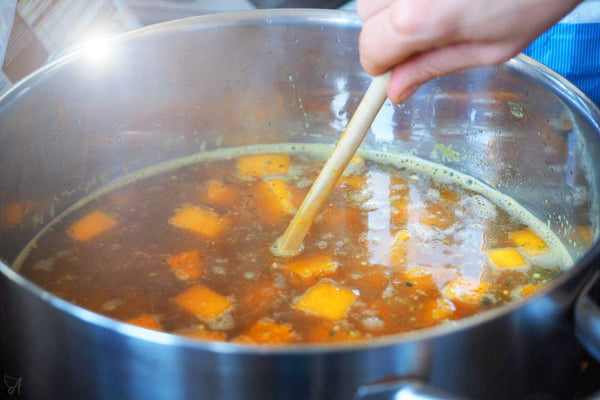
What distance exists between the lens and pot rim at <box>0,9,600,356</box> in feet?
2.50

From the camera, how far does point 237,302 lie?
138 cm

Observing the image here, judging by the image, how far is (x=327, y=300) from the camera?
1.37 m

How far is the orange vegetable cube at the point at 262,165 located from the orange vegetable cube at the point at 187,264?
36 centimetres

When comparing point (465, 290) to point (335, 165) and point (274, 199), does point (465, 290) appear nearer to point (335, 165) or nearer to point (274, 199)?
point (335, 165)

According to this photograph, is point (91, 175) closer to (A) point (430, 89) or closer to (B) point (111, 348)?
(A) point (430, 89)

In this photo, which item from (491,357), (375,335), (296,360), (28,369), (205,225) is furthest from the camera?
(205,225)

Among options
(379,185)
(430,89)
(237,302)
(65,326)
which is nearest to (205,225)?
(237,302)

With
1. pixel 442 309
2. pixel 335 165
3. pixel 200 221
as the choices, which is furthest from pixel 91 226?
pixel 442 309

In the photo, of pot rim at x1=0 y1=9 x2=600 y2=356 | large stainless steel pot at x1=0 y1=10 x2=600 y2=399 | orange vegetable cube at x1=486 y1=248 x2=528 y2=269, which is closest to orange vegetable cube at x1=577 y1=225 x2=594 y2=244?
large stainless steel pot at x1=0 y1=10 x2=600 y2=399

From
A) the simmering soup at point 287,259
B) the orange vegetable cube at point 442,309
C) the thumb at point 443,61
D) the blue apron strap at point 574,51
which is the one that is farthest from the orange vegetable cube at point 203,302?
the blue apron strap at point 574,51

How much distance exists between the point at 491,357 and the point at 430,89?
1.04 m

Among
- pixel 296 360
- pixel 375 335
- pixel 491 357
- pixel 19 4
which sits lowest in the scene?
pixel 375 335

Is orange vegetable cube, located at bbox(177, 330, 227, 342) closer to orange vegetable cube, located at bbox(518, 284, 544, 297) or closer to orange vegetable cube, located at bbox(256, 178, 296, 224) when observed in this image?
orange vegetable cube, located at bbox(256, 178, 296, 224)

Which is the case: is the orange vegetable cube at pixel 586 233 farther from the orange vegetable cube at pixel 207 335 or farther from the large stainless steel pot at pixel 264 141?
the orange vegetable cube at pixel 207 335
